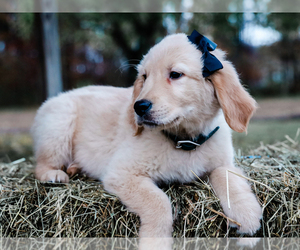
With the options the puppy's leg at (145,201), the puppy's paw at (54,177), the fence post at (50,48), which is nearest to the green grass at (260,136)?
the puppy's leg at (145,201)

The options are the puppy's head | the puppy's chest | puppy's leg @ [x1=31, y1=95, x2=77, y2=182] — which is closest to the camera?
the puppy's head

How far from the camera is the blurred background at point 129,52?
32.1ft

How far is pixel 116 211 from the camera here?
2.03 m

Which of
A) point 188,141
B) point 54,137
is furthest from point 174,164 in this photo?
point 54,137

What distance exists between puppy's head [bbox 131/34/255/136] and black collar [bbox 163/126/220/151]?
3.7 inches

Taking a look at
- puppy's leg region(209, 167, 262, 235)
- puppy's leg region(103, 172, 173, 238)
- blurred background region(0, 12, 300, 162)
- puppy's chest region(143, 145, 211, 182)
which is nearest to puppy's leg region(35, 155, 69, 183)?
puppy's leg region(103, 172, 173, 238)

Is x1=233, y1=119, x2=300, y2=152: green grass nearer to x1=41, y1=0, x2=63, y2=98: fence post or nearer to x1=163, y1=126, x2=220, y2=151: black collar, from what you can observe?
x1=163, y1=126, x2=220, y2=151: black collar

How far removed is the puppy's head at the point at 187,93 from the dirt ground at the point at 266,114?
8.25 meters

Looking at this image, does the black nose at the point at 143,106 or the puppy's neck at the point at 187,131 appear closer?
the black nose at the point at 143,106

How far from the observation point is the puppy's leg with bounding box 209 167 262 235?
6.01 feet

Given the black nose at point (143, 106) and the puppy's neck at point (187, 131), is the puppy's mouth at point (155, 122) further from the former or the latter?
the puppy's neck at point (187, 131)

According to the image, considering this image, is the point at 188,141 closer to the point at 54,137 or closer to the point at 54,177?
the point at 54,177

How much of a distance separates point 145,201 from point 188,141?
1.81 ft

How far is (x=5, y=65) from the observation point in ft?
43.5
